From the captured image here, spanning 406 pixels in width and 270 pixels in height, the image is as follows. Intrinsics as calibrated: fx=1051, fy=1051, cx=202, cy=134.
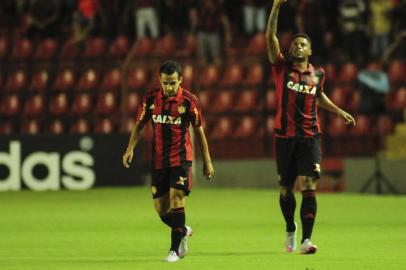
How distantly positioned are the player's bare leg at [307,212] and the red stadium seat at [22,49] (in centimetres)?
1510

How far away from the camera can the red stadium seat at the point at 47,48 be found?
24.0 metres

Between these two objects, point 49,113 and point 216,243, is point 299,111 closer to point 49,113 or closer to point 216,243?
point 216,243

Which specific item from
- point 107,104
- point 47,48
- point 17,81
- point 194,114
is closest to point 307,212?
point 194,114

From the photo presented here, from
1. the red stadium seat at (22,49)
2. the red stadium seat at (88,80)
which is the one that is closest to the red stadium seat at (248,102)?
the red stadium seat at (88,80)

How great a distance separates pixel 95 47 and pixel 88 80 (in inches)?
44.2

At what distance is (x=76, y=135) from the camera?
20.5 m

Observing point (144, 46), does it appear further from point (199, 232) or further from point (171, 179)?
point (171, 179)

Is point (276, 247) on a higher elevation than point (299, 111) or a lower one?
lower

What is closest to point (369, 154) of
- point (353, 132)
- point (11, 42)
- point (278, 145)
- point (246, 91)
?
point (353, 132)

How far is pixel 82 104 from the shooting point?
2284cm

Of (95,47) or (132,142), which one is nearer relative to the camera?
(132,142)

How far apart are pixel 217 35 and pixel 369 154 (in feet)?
13.9

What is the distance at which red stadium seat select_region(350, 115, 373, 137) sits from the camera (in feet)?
68.4

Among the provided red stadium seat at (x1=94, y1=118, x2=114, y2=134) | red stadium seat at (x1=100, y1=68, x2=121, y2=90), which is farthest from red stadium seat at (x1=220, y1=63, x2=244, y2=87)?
red stadium seat at (x1=94, y1=118, x2=114, y2=134)
